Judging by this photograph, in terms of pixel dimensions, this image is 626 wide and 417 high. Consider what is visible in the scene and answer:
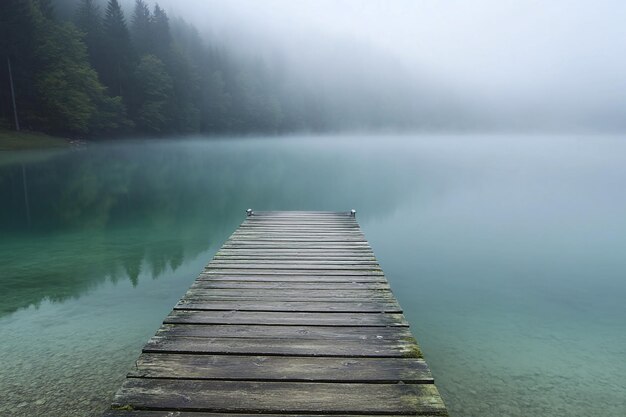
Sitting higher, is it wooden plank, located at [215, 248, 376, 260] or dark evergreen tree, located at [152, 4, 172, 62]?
dark evergreen tree, located at [152, 4, 172, 62]

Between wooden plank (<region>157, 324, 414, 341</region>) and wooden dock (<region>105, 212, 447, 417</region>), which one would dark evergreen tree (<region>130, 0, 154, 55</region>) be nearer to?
wooden dock (<region>105, 212, 447, 417</region>)

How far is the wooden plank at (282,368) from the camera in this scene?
3799 mm

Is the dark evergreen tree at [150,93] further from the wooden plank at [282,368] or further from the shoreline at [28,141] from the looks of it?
the wooden plank at [282,368]

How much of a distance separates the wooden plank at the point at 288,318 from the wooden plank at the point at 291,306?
0.12m

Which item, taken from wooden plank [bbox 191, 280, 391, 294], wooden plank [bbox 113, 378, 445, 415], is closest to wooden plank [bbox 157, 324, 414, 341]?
wooden plank [bbox 113, 378, 445, 415]

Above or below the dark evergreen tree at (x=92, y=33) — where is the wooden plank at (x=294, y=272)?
below

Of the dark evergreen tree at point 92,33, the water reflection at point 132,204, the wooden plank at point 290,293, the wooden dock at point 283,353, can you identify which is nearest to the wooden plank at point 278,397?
the wooden dock at point 283,353

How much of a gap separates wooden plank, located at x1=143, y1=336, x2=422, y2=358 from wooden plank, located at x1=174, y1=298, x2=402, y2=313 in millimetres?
898

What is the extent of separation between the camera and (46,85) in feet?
153

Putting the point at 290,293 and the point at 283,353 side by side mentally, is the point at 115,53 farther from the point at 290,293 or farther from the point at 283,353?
the point at 283,353

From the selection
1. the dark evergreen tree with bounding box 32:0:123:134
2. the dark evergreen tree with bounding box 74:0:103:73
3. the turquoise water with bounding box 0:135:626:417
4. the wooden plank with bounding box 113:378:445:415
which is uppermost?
the dark evergreen tree with bounding box 74:0:103:73

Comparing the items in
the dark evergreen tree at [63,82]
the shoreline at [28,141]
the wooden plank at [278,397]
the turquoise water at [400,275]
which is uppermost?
the dark evergreen tree at [63,82]

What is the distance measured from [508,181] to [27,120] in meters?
50.4

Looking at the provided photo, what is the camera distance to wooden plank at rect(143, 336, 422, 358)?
13.9 ft
